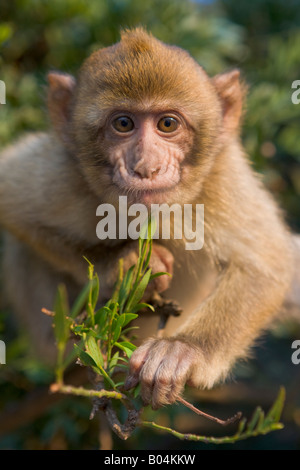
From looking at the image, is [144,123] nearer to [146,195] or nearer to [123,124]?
[123,124]

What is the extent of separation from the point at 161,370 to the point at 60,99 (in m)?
1.87

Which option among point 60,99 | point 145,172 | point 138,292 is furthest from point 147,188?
point 60,99

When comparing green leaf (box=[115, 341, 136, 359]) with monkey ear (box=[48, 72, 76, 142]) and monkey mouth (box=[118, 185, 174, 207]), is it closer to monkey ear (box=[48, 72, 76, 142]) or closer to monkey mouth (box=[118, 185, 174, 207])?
monkey mouth (box=[118, 185, 174, 207])

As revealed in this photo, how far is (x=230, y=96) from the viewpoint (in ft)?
12.4

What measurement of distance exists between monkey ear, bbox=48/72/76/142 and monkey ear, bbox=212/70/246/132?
90cm

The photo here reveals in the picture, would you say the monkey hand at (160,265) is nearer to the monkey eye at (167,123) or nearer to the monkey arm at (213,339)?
the monkey arm at (213,339)

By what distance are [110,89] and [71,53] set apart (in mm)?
1931

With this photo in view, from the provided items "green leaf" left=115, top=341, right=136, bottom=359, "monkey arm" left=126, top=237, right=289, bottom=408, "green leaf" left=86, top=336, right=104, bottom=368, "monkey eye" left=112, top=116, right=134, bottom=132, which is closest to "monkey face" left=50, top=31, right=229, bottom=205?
"monkey eye" left=112, top=116, right=134, bottom=132

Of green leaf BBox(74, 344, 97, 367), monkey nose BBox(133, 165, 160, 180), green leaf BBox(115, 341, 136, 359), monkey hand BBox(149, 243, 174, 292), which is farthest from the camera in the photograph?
monkey hand BBox(149, 243, 174, 292)

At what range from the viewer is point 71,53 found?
16.3ft

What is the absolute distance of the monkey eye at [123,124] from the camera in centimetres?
326

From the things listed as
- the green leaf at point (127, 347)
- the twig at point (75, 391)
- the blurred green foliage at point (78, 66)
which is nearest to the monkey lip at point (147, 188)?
the green leaf at point (127, 347)

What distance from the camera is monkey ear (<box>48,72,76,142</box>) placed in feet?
12.2

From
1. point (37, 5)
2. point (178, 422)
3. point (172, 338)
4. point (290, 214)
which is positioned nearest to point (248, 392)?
point (178, 422)
